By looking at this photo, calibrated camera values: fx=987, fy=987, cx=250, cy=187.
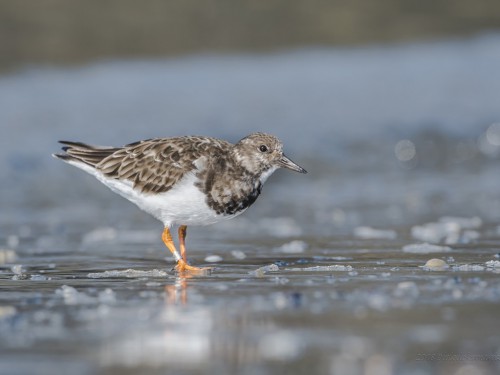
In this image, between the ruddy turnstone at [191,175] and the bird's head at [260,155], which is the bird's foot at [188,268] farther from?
the bird's head at [260,155]

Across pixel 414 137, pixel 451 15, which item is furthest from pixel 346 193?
pixel 451 15

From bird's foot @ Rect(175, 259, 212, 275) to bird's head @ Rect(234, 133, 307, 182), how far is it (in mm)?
706

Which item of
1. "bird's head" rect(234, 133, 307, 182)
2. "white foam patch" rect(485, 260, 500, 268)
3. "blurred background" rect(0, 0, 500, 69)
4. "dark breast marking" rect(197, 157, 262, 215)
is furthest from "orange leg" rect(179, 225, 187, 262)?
"blurred background" rect(0, 0, 500, 69)

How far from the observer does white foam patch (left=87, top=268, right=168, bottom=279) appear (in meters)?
5.44

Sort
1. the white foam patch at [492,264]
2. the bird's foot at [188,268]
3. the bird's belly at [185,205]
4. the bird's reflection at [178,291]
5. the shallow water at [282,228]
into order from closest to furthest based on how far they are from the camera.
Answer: the shallow water at [282,228] < the bird's reflection at [178,291] < the white foam patch at [492,264] < the bird's foot at [188,268] < the bird's belly at [185,205]

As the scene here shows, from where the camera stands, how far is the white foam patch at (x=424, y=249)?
20.0 ft

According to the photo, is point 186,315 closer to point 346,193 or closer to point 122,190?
point 122,190

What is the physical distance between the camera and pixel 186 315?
4309 millimetres

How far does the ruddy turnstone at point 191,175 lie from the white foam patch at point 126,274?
0.54 feet

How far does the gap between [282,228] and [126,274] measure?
2.04m

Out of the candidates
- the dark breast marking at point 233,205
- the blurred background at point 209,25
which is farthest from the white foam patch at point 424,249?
the blurred background at point 209,25

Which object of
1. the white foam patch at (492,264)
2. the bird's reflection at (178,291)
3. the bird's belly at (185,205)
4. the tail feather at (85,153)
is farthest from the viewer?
the tail feather at (85,153)

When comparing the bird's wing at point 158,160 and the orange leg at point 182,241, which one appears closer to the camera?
the bird's wing at point 158,160

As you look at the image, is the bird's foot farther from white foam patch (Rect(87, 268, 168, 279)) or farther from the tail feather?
the tail feather
